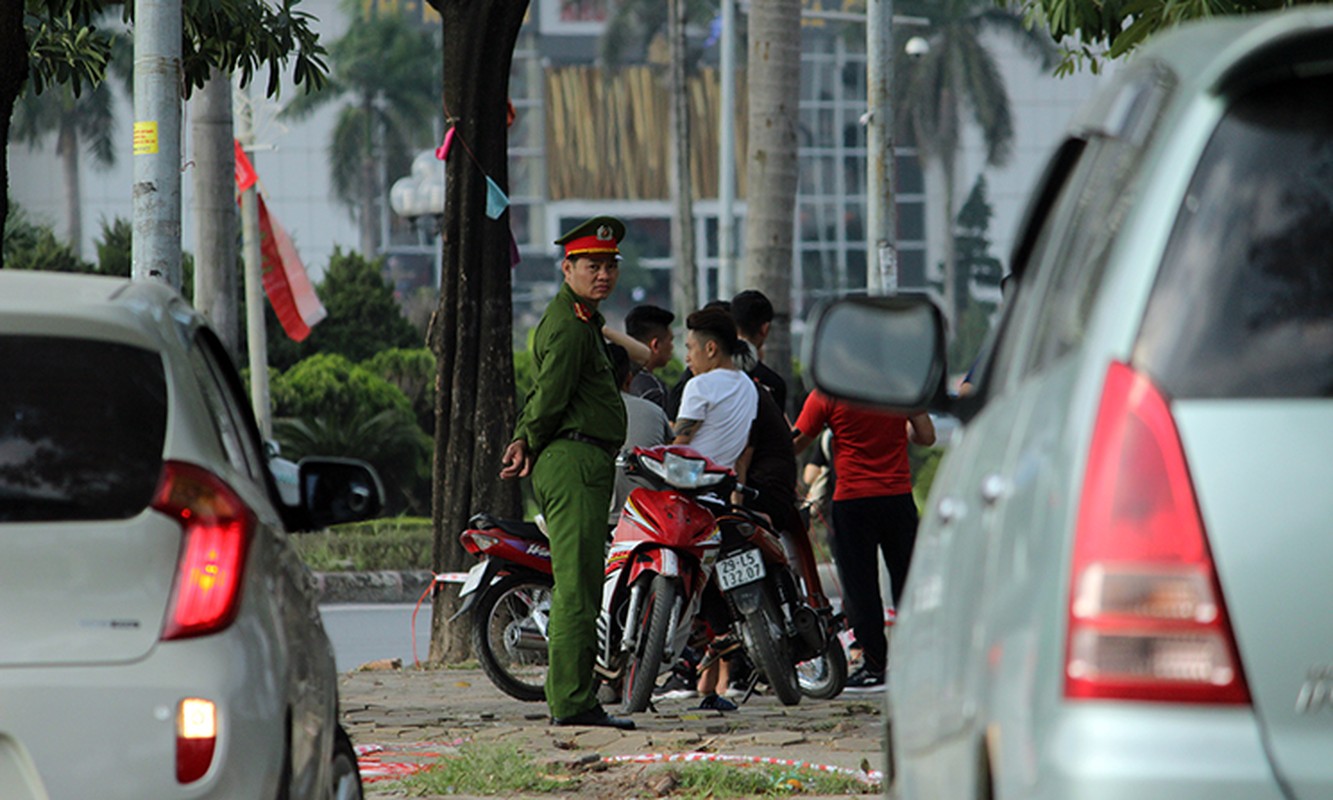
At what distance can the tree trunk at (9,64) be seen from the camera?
27.5 feet

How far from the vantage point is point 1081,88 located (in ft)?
340

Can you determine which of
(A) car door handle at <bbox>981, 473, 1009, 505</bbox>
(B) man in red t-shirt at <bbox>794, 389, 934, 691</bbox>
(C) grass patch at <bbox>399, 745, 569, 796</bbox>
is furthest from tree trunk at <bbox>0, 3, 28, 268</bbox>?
(A) car door handle at <bbox>981, 473, 1009, 505</bbox>

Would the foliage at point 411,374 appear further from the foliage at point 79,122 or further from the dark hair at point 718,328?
the foliage at point 79,122

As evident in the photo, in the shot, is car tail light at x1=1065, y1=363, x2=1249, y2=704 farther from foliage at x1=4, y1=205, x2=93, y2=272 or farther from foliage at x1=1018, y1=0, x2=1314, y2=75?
foliage at x1=4, y1=205, x2=93, y2=272

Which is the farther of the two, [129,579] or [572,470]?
[572,470]

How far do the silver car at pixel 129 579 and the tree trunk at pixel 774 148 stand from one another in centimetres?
1252

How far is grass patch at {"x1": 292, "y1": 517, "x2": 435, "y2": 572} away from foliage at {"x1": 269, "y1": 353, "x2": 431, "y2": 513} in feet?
9.27

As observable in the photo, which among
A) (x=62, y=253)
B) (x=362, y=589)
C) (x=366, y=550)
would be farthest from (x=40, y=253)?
(x=362, y=589)

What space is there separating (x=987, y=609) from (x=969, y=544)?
327 millimetres

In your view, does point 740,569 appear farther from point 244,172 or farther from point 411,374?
point 411,374

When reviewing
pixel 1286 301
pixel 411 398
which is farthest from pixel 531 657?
pixel 411 398

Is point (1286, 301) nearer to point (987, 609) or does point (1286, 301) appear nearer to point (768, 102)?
point (987, 609)

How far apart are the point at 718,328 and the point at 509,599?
1.60 m

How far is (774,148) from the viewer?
54.8 ft
